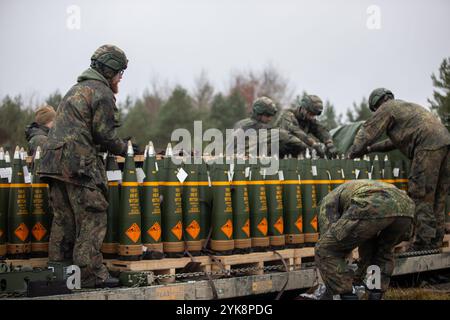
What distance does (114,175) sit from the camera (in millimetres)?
7012

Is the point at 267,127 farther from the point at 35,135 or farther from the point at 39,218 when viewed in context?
the point at 39,218

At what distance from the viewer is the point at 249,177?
7.70 m

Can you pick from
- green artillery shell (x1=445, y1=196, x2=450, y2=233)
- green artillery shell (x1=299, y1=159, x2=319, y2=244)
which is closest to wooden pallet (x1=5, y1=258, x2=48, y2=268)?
green artillery shell (x1=299, y1=159, x2=319, y2=244)

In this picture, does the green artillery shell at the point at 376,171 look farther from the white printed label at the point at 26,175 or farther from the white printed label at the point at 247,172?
the white printed label at the point at 26,175

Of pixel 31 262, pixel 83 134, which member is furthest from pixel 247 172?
pixel 31 262

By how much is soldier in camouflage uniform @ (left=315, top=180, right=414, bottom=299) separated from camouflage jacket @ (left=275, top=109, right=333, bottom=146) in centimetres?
414

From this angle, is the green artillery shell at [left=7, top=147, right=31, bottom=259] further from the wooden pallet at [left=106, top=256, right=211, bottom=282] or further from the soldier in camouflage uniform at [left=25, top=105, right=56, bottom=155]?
the soldier in camouflage uniform at [left=25, top=105, right=56, bottom=155]

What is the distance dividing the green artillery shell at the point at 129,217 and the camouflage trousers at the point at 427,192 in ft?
15.3

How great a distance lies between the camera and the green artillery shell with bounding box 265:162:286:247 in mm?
7828

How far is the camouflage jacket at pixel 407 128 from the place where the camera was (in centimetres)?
938
